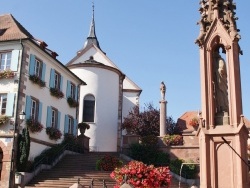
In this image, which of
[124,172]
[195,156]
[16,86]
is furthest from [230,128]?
[195,156]

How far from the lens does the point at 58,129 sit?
25844 mm

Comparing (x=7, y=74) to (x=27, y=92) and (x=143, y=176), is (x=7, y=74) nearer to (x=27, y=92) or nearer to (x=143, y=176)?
(x=27, y=92)

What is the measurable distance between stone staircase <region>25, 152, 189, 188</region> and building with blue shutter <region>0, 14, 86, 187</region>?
1601 mm

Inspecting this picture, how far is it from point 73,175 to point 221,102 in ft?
48.8

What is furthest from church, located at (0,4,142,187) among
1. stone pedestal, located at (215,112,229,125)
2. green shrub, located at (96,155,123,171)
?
stone pedestal, located at (215,112,229,125)

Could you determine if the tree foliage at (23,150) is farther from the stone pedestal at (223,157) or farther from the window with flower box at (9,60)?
the stone pedestal at (223,157)

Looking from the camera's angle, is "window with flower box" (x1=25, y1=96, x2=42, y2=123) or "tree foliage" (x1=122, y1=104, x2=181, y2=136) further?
"tree foliage" (x1=122, y1=104, x2=181, y2=136)

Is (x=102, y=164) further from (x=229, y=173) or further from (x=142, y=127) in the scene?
(x=229, y=173)

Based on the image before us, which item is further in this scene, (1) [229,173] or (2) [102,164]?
(2) [102,164]

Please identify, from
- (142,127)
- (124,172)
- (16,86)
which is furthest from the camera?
(142,127)

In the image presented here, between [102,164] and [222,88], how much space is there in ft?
50.5

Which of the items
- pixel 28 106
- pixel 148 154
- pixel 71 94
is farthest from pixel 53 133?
pixel 148 154

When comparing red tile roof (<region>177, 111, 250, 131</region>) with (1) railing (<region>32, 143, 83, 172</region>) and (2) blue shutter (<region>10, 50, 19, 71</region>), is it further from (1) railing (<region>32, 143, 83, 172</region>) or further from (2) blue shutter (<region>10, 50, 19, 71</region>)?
(2) blue shutter (<region>10, 50, 19, 71</region>)

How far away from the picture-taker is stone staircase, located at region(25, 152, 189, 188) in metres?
19.2
